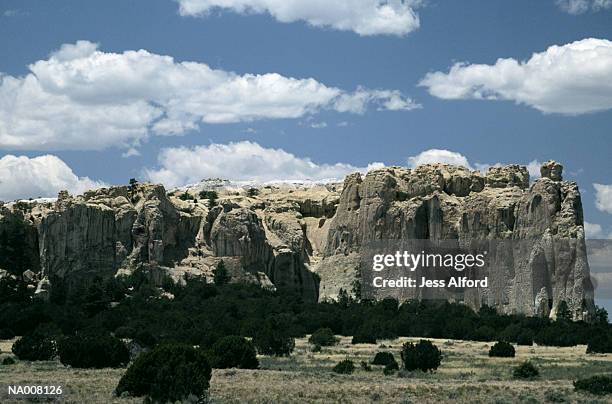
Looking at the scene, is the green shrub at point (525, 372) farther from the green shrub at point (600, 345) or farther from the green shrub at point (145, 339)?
the green shrub at point (145, 339)

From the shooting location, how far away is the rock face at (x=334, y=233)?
91062 mm

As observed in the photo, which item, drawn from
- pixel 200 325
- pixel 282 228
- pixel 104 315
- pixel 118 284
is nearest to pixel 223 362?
pixel 200 325

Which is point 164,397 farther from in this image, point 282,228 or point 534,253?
point 282,228

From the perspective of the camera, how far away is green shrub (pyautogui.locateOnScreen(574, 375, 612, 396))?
34.6 m

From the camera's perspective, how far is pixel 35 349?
4903cm

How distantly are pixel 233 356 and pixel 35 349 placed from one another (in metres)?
11.3

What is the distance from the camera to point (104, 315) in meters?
74.2

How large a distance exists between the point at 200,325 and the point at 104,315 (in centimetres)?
963

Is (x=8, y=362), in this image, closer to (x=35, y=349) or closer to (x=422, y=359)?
(x=35, y=349)

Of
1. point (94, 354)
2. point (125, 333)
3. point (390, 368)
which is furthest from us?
point (125, 333)

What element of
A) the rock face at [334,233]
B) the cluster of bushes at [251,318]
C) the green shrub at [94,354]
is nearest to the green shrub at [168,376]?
the green shrub at [94,354]

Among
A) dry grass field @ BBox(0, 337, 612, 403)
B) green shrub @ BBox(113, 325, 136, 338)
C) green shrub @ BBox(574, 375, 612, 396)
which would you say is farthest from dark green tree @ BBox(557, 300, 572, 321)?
green shrub @ BBox(574, 375, 612, 396)

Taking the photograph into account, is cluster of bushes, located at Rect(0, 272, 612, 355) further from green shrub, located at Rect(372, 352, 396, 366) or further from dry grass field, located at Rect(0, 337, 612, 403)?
dry grass field, located at Rect(0, 337, 612, 403)

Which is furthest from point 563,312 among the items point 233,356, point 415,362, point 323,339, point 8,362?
point 8,362
